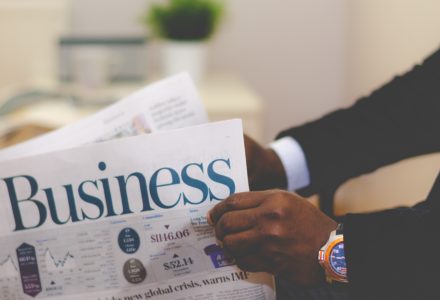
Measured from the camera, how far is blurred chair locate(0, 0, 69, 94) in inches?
81.6

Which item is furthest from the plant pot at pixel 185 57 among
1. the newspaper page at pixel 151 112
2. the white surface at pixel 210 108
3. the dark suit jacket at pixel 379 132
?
the newspaper page at pixel 151 112

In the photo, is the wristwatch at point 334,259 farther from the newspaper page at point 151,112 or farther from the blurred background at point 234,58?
the blurred background at point 234,58

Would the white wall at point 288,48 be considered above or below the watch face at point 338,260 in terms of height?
above

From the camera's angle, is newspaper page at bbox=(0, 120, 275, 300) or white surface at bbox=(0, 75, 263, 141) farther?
white surface at bbox=(0, 75, 263, 141)

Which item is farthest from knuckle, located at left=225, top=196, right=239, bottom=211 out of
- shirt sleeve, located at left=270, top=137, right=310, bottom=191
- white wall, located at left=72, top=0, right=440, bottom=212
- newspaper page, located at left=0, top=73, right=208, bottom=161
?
white wall, located at left=72, top=0, right=440, bottom=212

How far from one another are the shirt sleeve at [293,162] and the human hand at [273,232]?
0.33m

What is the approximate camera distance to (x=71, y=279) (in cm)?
64

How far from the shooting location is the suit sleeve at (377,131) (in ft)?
2.88

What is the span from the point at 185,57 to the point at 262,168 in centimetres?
103

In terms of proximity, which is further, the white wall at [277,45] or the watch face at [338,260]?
the white wall at [277,45]

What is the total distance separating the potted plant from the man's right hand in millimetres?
980

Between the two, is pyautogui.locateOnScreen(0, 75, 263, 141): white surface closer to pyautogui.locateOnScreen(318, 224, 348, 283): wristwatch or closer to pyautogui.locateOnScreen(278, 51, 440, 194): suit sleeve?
pyautogui.locateOnScreen(278, 51, 440, 194): suit sleeve

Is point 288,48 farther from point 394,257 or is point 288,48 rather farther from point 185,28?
point 394,257

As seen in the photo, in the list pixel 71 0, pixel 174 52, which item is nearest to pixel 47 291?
pixel 174 52
